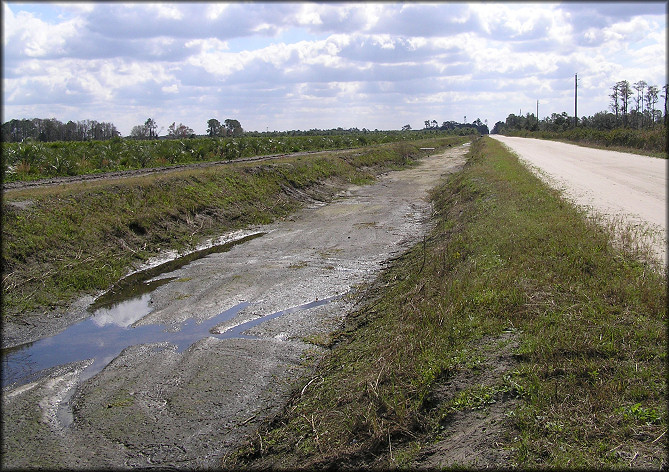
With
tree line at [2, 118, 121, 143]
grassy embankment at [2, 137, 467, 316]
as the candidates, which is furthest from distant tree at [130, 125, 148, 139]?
grassy embankment at [2, 137, 467, 316]

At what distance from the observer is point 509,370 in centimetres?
545

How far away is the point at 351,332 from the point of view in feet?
28.6

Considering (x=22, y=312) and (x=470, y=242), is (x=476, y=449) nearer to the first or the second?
(x=470, y=242)

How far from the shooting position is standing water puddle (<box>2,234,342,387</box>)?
314 inches

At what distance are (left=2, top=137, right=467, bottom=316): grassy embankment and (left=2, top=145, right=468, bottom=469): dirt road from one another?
1870 mm

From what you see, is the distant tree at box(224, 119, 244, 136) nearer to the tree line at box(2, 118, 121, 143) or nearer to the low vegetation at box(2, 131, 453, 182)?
the tree line at box(2, 118, 121, 143)

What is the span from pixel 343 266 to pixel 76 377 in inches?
280

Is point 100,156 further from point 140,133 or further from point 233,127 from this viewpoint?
point 233,127

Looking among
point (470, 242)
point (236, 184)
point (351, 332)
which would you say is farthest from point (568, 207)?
point (236, 184)

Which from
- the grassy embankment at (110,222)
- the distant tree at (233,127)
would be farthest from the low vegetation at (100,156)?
the distant tree at (233,127)

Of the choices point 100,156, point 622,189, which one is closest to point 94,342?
point 622,189

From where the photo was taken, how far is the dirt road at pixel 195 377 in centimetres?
578

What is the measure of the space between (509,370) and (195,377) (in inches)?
167

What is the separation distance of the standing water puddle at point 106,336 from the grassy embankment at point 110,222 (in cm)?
103
